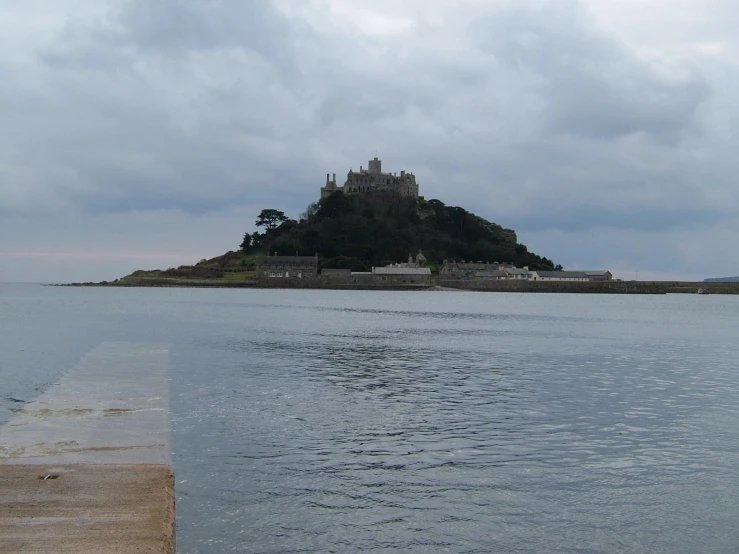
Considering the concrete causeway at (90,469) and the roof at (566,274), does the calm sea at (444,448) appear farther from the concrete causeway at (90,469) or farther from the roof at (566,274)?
the roof at (566,274)

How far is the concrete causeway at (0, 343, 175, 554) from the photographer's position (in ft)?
22.4

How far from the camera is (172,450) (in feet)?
42.1

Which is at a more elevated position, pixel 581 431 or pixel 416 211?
pixel 416 211

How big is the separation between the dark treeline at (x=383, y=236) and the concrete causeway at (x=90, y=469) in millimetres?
134650

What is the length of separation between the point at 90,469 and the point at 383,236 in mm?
151542

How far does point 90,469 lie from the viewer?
9039 mm

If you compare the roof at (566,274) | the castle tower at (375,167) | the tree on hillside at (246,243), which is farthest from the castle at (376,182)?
the roof at (566,274)

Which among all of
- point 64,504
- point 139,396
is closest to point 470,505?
point 64,504

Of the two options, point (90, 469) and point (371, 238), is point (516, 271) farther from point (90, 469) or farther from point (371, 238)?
point (90, 469)

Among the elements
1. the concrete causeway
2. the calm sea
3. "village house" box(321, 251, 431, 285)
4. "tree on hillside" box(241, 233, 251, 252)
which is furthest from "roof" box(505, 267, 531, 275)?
the concrete causeway

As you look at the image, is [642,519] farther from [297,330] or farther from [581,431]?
[297,330]

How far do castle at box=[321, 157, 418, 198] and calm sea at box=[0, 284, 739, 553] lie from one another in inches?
5595

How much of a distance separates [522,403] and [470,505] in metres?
8.57

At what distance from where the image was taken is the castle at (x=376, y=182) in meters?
172
